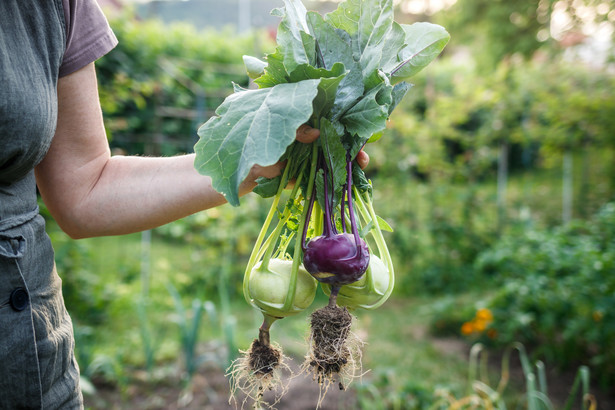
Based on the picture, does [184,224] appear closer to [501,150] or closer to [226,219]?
[226,219]

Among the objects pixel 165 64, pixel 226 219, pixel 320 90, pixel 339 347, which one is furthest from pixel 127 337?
pixel 165 64

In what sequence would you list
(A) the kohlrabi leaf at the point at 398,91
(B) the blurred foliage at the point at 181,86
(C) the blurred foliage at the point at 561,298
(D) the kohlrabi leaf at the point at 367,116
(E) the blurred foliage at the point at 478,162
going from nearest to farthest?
(D) the kohlrabi leaf at the point at 367,116
(A) the kohlrabi leaf at the point at 398,91
(C) the blurred foliage at the point at 561,298
(E) the blurred foliage at the point at 478,162
(B) the blurred foliage at the point at 181,86

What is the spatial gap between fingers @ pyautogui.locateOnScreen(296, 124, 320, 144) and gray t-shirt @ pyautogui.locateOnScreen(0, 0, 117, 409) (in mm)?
511

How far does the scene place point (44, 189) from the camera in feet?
3.82

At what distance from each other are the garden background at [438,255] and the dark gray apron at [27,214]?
1.63 m

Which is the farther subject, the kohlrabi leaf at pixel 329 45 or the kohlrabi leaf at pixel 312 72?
the kohlrabi leaf at pixel 329 45

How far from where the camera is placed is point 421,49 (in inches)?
45.2

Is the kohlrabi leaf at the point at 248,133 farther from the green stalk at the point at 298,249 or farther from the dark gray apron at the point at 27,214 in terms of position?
the dark gray apron at the point at 27,214

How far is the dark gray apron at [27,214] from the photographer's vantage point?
0.87 meters

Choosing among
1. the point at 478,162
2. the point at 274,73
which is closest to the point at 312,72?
the point at 274,73

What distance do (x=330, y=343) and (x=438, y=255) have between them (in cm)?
451

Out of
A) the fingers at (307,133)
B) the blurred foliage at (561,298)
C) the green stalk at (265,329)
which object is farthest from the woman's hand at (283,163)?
the blurred foliage at (561,298)

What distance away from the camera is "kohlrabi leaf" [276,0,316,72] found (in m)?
0.96

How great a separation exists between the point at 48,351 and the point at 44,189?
42 cm
